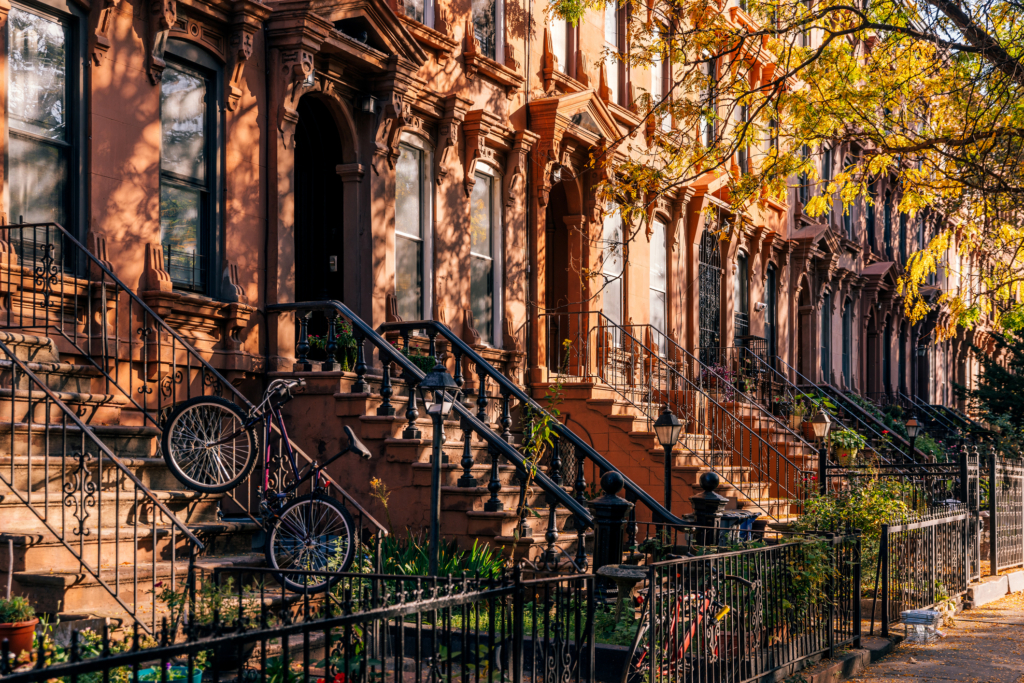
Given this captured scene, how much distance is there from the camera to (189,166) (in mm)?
11305

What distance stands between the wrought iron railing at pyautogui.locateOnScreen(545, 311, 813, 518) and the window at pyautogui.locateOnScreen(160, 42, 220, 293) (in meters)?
5.64

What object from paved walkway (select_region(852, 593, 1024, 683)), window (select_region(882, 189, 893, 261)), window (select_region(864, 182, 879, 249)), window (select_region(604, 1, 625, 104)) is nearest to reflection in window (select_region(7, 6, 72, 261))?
paved walkway (select_region(852, 593, 1024, 683))

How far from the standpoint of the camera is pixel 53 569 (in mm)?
7270

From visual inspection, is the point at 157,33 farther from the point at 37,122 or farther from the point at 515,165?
the point at 515,165

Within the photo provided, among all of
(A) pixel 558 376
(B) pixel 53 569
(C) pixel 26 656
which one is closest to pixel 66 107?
(B) pixel 53 569

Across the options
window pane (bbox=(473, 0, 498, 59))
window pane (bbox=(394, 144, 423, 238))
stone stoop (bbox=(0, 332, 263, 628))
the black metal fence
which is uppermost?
window pane (bbox=(473, 0, 498, 59))

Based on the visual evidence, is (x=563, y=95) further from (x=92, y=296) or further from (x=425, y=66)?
(x=92, y=296)

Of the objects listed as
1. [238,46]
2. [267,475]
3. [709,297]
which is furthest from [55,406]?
[709,297]

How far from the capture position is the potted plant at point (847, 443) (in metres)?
17.6

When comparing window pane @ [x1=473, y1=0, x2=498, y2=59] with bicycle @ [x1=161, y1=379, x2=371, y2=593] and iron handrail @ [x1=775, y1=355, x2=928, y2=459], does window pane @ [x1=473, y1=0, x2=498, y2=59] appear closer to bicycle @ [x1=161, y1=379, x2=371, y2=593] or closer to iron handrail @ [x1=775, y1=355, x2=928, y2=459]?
bicycle @ [x1=161, y1=379, x2=371, y2=593]

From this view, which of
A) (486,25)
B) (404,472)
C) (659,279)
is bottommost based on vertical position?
(404,472)

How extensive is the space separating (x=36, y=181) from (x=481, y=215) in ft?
22.9

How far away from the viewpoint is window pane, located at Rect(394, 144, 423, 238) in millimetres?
14164

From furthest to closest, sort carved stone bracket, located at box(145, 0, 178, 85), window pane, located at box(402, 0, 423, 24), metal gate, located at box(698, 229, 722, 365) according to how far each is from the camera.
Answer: metal gate, located at box(698, 229, 722, 365)
window pane, located at box(402, 0, 423, 24)
carved stone bracket, located at box(145, 0, 178, 85)
